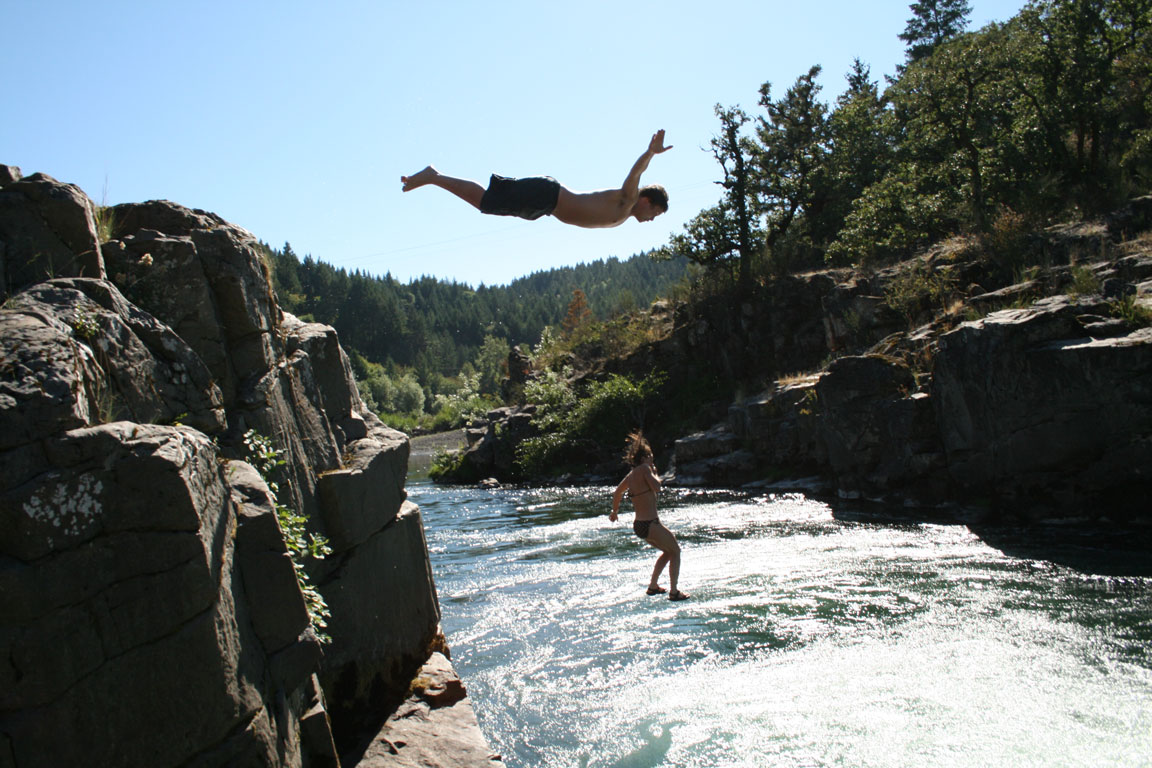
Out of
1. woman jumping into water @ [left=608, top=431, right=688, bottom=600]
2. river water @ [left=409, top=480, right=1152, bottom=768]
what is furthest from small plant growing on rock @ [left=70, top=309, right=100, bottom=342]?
woman jumping into water @ [left=608, top=431, right=688, bottom=600]

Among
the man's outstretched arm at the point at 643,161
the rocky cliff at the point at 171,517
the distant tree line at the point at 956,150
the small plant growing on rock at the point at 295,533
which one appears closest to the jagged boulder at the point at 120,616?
the rocky cliff at the point at 171,517

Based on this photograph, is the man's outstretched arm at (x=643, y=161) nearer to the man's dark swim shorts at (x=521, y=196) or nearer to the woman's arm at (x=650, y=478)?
the man's dark swim shorts at (x=521, y=196)

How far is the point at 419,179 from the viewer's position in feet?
22.9

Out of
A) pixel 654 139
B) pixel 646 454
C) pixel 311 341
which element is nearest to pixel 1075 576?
pixel 646 454

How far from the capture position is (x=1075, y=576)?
12562mm

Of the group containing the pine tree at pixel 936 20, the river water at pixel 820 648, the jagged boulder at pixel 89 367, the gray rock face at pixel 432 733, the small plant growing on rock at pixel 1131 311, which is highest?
the pine tree at pixel 936 20

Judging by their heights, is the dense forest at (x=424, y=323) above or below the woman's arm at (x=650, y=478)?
above

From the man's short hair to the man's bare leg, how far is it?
4.54 feet

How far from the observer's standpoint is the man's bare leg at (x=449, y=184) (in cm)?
696

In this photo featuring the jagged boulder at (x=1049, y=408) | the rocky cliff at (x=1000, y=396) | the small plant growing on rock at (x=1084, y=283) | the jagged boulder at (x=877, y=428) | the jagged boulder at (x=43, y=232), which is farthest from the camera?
the jagged boulder at (x=877, y=428)

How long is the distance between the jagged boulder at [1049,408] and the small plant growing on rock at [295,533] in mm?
13971

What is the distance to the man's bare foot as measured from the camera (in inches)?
273

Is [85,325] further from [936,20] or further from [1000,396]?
[936,20]

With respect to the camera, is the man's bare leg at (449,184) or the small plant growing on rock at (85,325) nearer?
the small plant growing on rock at (85,325)
